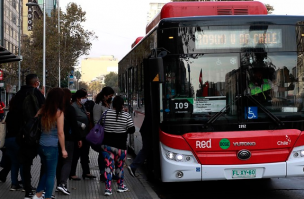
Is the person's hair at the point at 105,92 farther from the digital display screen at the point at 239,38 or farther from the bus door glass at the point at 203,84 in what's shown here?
the digital display screen at the point at 239,38

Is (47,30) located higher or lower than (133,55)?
higher

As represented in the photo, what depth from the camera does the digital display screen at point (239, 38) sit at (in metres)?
7.81

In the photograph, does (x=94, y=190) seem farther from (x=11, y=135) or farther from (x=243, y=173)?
(x=243, y=173)

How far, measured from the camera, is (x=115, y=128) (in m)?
8.10

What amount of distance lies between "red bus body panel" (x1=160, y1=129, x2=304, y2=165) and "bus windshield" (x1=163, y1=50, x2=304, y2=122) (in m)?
0.28

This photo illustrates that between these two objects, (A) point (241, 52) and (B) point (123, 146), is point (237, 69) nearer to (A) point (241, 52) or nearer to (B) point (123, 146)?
(A) point (241, 52)

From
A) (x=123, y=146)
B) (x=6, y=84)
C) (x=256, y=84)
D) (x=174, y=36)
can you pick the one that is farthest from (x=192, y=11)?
(x=6, y=84)

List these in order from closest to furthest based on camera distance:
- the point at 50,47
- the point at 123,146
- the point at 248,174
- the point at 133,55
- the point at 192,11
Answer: the point at 248,174 < the point at 123,146 < the point at 192,11 < the point at 133,55 < the point at 50,47

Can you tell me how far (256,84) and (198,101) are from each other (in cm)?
94

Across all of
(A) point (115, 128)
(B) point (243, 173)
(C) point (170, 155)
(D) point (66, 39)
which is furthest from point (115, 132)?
(D) point (66, 39)

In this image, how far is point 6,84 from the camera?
6662 centimetres

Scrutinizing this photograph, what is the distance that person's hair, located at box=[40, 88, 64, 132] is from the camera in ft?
22.5

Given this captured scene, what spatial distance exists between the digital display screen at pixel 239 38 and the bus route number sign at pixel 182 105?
0.88m

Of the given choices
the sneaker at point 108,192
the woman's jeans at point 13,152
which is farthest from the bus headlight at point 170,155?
the woman's jeans at point 13,152
